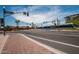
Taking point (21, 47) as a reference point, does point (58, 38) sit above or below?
above

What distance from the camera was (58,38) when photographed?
214 inches

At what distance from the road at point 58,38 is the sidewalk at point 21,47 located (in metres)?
0.16

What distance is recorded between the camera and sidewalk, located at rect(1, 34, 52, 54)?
16.9 feet

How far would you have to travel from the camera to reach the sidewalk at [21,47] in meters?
5.15

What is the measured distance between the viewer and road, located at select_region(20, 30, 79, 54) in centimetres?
523

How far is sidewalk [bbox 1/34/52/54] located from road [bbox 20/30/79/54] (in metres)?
0.16

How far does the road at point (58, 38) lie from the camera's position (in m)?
5.23

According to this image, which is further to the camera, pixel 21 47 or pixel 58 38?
pixel 58 38

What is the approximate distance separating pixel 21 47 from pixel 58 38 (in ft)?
2.33

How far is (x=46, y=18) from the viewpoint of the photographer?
5.30 meters
